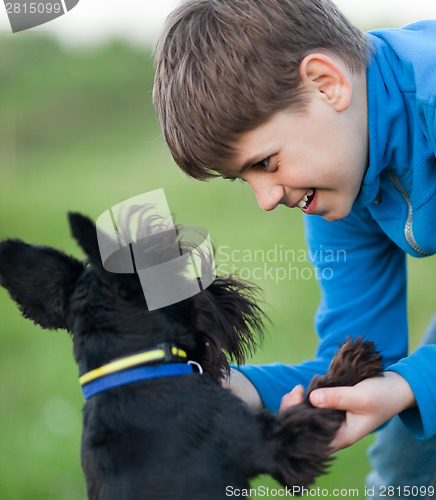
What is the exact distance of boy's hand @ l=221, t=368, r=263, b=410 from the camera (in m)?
2.33

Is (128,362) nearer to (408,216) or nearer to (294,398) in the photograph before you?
(294,398)

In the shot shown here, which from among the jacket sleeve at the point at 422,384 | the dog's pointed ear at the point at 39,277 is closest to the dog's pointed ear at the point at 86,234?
the dog's pointed ear at the point at 39,277

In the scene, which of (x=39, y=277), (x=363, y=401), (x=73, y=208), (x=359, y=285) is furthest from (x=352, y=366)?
(x=73, y=208)

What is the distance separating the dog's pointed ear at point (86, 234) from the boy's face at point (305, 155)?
0.64m

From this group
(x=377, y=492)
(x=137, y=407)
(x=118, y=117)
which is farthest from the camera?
(x=118, y=117)

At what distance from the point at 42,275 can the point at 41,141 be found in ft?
29.9

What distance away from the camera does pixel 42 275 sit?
6.43 ft

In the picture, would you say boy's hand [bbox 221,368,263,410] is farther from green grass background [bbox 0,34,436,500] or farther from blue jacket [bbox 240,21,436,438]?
green grass background [bbox 0,34,436,500]

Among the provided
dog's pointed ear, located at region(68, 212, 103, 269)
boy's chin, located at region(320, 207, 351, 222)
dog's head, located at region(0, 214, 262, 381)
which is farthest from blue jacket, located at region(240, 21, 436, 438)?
dog's pointed ear, located at region(68, 212, 103, 269)

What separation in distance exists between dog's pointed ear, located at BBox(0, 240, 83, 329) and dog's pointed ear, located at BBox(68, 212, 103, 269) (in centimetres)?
19

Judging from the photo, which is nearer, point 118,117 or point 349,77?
point 349,77

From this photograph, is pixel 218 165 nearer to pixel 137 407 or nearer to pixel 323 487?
pixel 137 407

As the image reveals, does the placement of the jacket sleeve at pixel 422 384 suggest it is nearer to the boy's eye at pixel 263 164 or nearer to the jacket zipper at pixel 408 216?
the jacket zipper at pixel 408 216

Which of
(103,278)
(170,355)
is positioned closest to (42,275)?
(103,278)
